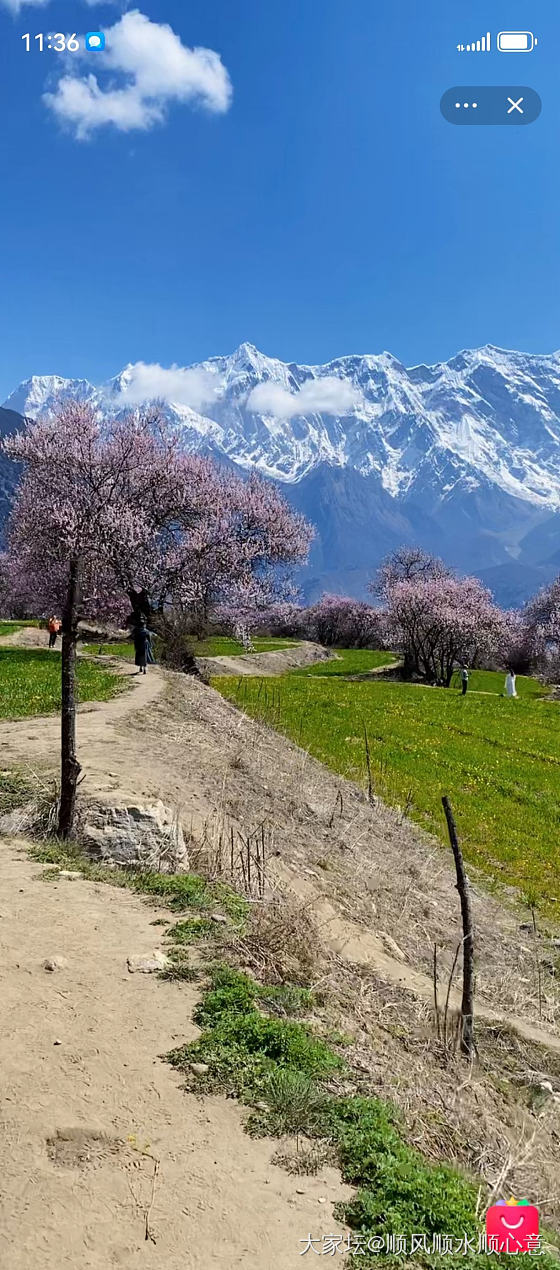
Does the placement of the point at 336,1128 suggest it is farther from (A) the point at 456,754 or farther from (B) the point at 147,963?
(A) the point at 456,754

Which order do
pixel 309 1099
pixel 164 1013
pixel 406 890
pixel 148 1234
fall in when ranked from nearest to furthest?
pixel 148 1234 → pixel 309 1099 → pixel 164 1013 → pixel 406 890

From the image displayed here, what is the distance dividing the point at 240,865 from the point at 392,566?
262 feet

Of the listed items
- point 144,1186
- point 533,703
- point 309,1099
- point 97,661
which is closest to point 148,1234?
point 144,1186

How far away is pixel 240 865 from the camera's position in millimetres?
10508

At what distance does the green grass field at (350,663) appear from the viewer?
54219 mm

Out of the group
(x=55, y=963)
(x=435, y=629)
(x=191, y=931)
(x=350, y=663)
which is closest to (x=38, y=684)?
(x=191, y=931)

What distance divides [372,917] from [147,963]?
4813 millimetres

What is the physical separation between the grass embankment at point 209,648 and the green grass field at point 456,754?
550cm

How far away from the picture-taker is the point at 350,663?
198ft

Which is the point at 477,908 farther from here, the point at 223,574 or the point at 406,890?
the point at 223,574

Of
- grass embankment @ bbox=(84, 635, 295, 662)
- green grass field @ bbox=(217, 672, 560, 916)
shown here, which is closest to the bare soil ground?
green grass field @ bbox=(217, 672, 560, 916)

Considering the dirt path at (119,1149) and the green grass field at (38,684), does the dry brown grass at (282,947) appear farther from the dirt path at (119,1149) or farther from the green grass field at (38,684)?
the green grass field at (38,684)

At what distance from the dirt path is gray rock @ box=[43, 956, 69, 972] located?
0.04 meters

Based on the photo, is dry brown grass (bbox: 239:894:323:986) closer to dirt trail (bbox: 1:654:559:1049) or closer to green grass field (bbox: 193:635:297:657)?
dirt trail (bbox: 1:654:559:1049)
